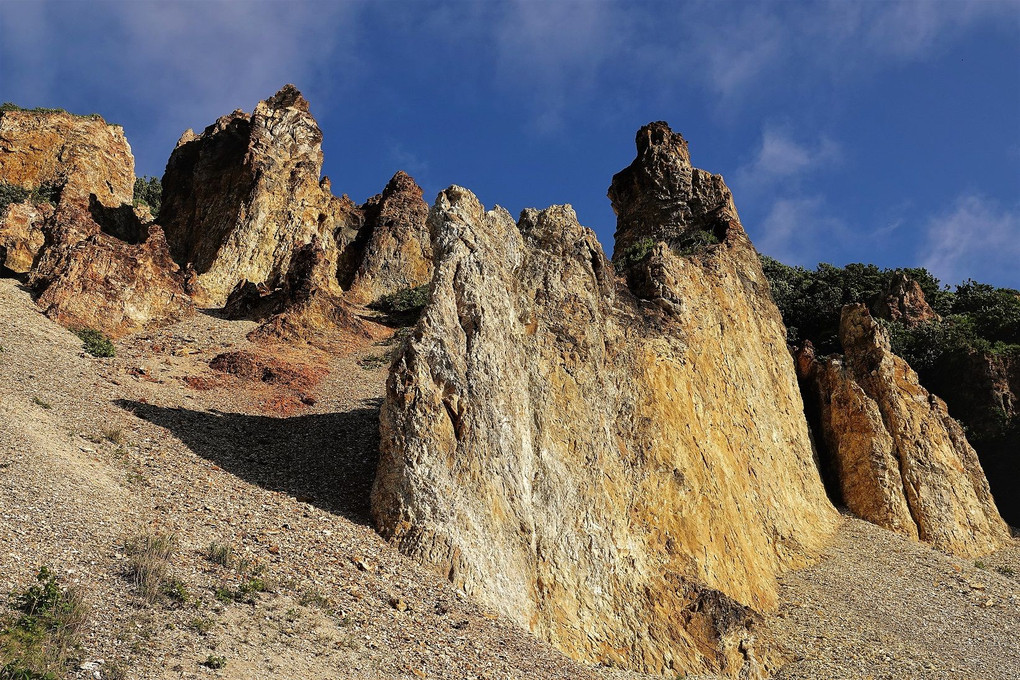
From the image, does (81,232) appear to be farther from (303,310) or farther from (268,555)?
(268,555)

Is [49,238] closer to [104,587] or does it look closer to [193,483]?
[193,483]

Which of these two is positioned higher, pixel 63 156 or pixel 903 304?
pixel 903 304

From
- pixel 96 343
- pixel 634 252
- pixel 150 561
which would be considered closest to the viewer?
pixel 150 561

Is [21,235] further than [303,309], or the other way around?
[303,309]

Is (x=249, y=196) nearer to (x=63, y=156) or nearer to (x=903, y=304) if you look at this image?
(x=63, y=156)

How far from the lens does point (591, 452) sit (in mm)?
20875

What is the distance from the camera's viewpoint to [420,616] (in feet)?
48.1

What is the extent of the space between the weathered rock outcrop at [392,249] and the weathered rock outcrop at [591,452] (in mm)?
22654

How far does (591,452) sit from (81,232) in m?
22.5

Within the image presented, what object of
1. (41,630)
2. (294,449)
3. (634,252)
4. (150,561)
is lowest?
(41,630)

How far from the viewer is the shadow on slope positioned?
59.9 ft

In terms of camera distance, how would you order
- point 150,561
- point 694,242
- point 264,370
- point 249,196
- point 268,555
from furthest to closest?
point 249,196
point 694,242
point 264,370
point 268,555
point 150,561

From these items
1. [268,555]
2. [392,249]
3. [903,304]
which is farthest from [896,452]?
[392,249]

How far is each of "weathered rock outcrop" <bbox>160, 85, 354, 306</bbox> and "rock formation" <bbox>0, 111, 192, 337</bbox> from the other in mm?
2858
